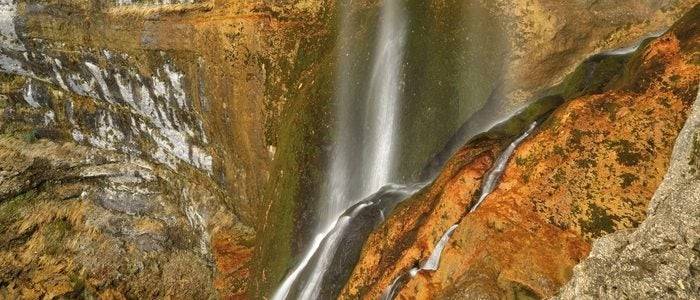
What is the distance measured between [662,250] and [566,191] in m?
1.32

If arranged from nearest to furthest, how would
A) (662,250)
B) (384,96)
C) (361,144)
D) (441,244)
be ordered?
1. (662,250)
2. (441,244)
3. (384,96)
4. (361,144)

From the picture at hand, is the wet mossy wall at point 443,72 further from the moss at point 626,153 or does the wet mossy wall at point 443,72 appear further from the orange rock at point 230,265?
the orange rock at point 230,265

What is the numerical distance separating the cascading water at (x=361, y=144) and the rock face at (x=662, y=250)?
165 inches

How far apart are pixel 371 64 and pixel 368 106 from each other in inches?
28.7

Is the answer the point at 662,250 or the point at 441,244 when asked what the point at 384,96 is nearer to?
the point at 441,244

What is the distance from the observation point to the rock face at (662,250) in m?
4.88

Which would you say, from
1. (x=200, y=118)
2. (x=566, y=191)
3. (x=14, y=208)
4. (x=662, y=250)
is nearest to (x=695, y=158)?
(x=662, y=250)

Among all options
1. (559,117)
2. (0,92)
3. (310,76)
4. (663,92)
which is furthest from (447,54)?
(0,92)

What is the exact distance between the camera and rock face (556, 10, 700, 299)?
488 cm

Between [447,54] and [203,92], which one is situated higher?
[203,92]

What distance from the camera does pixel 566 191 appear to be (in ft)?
20.6

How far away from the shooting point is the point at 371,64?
33.6 ft

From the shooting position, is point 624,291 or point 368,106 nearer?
point 624,291

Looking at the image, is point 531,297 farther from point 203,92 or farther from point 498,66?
point 203,92
